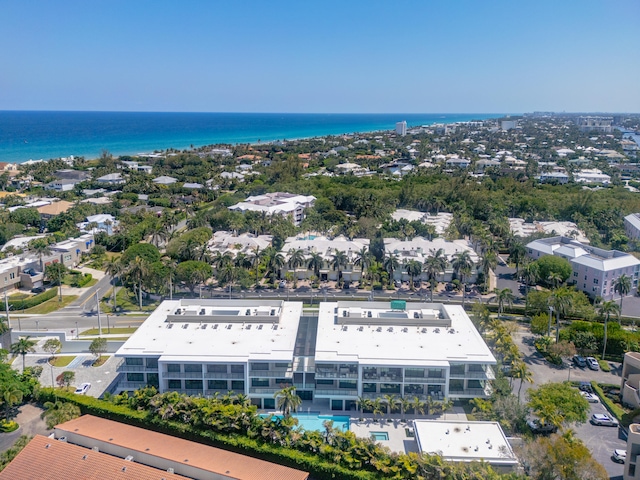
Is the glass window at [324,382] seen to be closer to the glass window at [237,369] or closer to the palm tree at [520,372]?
the glass window at [237,369]

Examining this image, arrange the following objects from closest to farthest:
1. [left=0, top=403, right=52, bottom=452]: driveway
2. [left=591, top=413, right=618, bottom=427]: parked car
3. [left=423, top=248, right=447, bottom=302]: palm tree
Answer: [left=0, top=403, right=52, bottom=452]: driveway < [left=591, top=413, right=618, bottom=427]: parked car < [left=423, top=248, right=447, bottom=302]: palm tree

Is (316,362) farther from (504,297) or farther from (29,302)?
(29,302)

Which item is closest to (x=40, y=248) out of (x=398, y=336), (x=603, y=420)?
(x=398, y=336)

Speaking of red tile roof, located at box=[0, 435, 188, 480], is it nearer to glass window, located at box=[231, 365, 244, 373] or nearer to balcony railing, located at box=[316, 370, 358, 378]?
glass window, located at box=[231, 365, 244, 373]

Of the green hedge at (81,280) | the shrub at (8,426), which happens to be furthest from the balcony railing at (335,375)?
the green hedge at (81,280)

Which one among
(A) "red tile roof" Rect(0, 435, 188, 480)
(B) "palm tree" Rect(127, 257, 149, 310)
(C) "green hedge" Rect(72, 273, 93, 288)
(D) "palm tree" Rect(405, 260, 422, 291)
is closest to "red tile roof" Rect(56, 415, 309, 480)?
(A) "red tile roof" Rect(0, 435, 188, 480)

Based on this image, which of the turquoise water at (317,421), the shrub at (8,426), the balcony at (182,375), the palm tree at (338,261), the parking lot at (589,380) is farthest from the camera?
the palm tree at (338,261)
